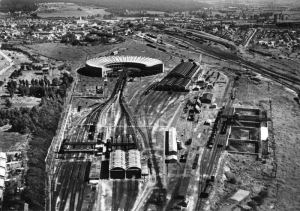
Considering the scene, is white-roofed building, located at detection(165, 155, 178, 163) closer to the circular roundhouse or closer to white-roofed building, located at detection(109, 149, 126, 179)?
white-roofed building, located at detection(109, 149, 126, 179)

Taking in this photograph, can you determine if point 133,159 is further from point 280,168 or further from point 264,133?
point 264,133

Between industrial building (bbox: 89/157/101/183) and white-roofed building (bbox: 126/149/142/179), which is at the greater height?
white-roofed building (bbox: 126/149/142/179)

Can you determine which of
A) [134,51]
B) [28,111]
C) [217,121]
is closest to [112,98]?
[28,111]

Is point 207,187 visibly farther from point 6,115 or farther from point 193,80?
point 193,80

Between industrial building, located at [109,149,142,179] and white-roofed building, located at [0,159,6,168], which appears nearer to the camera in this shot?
industrial building, located at [109,149,142,179]

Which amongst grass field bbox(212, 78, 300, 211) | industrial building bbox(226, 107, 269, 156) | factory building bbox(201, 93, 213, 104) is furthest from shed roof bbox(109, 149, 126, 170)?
factory building bbox(201, 93, 213, 104)

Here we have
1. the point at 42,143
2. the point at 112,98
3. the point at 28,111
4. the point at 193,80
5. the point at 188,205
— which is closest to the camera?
the point at 188,205

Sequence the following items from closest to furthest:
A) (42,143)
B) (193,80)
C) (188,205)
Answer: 1. (188,205)
2. (42,143)
3. (193,80)
